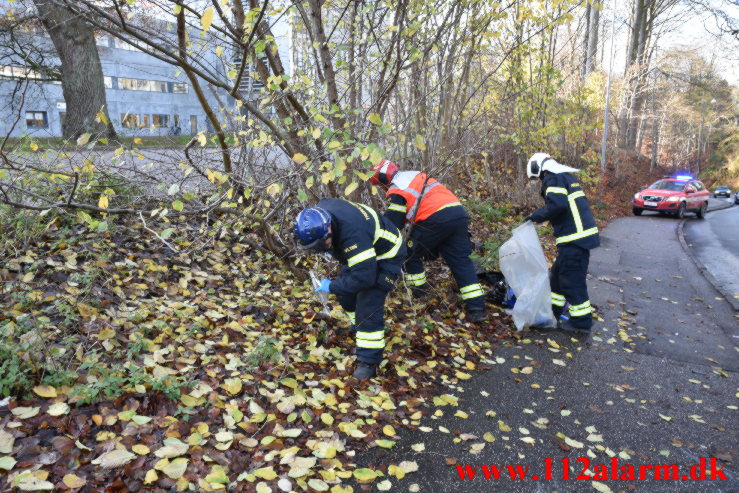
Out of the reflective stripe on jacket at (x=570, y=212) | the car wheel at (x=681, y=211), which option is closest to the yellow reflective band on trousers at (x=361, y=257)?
the reflective stripe on jacket at (x=570, y=212)

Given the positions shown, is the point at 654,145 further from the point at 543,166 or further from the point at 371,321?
the point at 371,321

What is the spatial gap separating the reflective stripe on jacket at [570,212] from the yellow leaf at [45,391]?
433cm

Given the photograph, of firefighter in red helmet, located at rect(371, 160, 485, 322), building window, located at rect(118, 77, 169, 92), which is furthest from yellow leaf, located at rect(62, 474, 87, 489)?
building window, located at rect(118, 77, 169, 92)

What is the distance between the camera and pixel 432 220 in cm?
477

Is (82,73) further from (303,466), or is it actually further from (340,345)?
(303,466)

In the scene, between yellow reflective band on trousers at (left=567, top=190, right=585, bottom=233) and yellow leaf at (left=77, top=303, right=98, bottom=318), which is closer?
yellow leaf at (left=77, top=303, right=98, bottom=318)

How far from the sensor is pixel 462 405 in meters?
3.39

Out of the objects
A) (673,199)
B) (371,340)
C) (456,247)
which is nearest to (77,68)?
(456,247)

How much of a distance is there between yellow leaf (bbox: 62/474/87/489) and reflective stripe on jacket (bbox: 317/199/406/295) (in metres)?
1.92

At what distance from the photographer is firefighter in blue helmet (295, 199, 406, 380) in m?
3.31

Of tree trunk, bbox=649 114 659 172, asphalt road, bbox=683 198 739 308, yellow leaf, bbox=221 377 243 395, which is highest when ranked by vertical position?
tree trunk, bbox=649 114 659 172

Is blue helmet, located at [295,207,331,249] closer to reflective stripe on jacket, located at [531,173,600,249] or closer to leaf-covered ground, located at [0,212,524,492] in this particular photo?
leaf-covered ground, located at [0,212,524,492]

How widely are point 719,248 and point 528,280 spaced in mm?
9889

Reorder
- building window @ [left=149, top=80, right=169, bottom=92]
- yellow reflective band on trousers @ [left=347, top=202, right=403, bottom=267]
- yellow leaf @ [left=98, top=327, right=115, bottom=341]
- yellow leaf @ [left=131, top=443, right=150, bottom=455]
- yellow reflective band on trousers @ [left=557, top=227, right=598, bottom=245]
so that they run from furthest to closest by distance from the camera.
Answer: building window @ [left=149, top=80, right=169, bottom=92] < yellow reflective band on trousers @ [left=557, top=227, right=598, bottom=245] < yellow reflective band on trousers @ [left=347, top=202, right=403, bottom=267] < yellow leaf @ [left=98, top=327, right=115, bottom=341] < yellow leaf @ [left=131, top=443, right=150, bottom=455]
